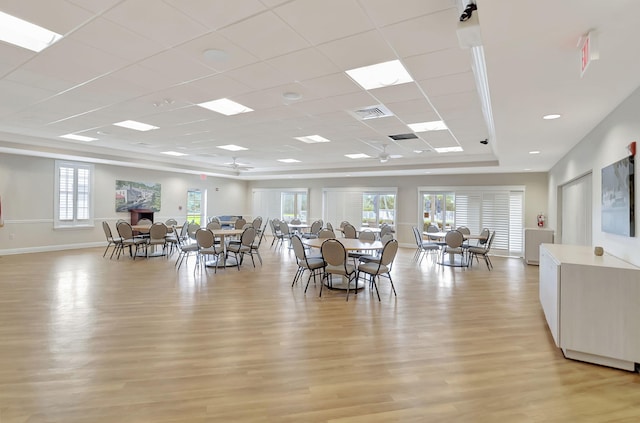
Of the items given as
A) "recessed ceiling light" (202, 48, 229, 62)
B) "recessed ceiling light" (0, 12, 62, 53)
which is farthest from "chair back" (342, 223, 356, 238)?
"recessed ceiling light" (0, 12, 62, 53)

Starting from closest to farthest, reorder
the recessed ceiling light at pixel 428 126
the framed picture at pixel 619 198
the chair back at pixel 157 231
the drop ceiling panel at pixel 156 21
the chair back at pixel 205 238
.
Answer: the drop ceiling panel at pixel 156 21 < the framed picture at pixel 619 198 < the recessed ceiling light at pixel 428 126 < the chair back at pixel 205 238 < the chair back at pixel 157 231

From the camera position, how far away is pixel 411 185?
1205 cm

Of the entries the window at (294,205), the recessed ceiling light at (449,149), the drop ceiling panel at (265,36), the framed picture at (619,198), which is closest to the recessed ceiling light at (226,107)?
the drop ceiling panel at (265,36)

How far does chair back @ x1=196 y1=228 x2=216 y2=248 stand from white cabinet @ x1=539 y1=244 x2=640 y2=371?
5.69 metres

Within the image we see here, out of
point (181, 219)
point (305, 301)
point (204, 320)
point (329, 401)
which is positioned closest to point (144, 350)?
point (204, 320)

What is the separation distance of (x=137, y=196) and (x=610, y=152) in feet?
40.2

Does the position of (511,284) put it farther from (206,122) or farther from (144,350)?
(206,122)

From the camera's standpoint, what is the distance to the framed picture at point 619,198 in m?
3.14

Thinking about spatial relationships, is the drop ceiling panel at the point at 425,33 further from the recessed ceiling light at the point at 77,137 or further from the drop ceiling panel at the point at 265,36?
the recessed ceiling light at the point at 77,137

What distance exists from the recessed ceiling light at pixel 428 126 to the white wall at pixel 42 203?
9.55 metres

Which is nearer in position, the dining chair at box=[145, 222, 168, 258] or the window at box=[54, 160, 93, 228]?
the dining chair at box=[145, 222, 168, 258]

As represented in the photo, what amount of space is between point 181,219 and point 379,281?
9.45 m

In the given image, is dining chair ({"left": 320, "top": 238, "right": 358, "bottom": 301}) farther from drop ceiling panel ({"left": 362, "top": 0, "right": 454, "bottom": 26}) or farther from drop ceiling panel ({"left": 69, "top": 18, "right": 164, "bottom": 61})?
drop ceiling panel ({"left": 69, "top": 18, "right": 164, "bottom": 61})

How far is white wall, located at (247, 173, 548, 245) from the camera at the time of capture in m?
10.1
